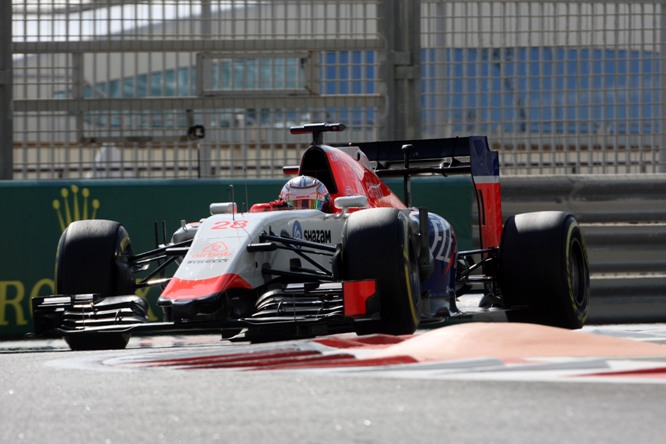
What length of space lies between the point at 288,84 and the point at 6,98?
7.07 ft

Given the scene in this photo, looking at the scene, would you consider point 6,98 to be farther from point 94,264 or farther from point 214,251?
point 214,251

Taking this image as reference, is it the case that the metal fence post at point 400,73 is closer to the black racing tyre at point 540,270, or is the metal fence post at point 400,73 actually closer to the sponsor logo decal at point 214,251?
the black racing tyre at point 540,270

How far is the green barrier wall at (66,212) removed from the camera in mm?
11109

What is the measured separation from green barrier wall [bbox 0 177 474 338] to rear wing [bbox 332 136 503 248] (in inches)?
38.5

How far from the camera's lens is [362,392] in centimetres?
526

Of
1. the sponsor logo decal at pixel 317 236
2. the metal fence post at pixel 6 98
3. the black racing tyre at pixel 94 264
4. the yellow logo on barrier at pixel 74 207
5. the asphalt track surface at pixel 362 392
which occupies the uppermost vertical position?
the metal fence post at pixel 6 98

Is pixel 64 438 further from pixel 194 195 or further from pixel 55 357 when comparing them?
pixel 194 195

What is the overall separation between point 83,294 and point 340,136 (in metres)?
3.55

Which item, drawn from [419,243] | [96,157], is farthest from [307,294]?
[96,157]

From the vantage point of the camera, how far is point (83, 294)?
9.13 metres

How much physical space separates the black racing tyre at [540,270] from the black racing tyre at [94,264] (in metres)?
2.40

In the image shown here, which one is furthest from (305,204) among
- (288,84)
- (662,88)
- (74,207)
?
(662,88)

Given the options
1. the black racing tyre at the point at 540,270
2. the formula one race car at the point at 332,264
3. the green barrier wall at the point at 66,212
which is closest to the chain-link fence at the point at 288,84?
the green barrier wall at the point at 66,212

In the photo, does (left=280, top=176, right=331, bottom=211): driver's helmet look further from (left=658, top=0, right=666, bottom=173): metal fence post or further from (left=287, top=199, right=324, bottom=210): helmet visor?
(left=658, top=0, right=666, bottom=173): metal fence post
